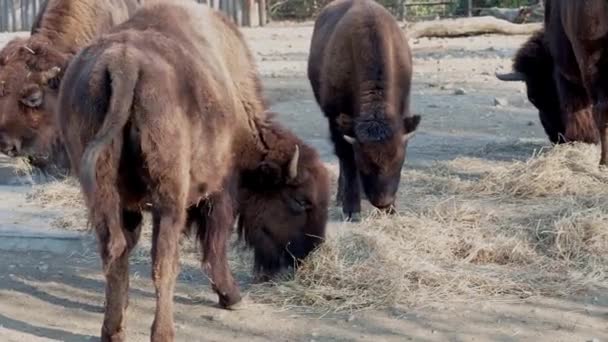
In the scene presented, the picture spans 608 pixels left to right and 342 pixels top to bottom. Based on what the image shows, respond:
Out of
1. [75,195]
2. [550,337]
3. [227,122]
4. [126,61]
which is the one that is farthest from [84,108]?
[75,195]

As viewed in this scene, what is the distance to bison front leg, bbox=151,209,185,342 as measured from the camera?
4.83 meters

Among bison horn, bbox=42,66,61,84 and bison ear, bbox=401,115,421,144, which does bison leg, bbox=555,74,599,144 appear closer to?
bison ear, bbox=401,115,421,144

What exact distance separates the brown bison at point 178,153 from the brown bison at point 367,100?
4.08 feet

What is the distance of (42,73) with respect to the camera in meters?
7.30

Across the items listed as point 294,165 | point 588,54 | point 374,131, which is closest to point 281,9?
point 588,54

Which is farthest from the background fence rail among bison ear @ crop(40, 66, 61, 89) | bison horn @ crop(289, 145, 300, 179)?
bison horn @ crop(289, 145, 300, 179)

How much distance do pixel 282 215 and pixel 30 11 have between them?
58.8 feet

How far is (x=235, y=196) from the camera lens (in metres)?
5.89

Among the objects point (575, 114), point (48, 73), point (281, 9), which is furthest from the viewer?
point (281, 9)

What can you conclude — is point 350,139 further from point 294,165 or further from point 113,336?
point 113,336

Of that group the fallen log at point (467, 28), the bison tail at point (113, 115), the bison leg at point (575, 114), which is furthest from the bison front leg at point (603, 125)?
the fallen log at point (467, 28)

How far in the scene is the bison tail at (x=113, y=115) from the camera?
4547mm

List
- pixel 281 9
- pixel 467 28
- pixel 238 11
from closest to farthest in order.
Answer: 1. pixel 467 28
2. pixel 238 11
3. pixel 281 9

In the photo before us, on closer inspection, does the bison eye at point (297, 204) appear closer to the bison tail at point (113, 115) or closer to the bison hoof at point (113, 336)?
the bison hoof at point (113, 336)
